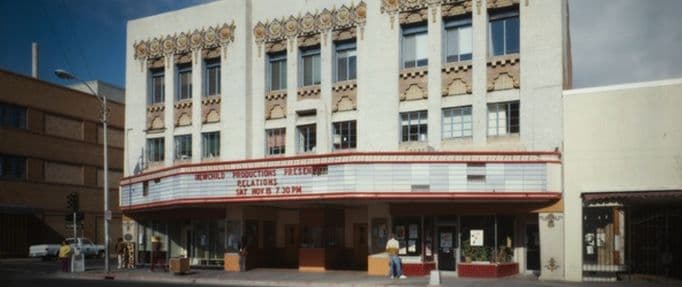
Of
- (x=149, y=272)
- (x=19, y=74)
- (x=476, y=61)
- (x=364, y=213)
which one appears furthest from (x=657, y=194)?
(x=19, y=74)

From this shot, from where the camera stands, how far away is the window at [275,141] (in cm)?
3556

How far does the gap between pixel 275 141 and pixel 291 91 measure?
2609 mm

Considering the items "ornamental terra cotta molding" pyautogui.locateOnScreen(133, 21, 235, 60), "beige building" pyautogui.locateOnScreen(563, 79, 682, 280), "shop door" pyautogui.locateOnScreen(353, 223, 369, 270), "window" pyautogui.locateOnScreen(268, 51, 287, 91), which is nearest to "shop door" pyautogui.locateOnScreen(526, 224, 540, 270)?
"beige building" pyautogui.locateOnScreen(563, 79, 682, 280)

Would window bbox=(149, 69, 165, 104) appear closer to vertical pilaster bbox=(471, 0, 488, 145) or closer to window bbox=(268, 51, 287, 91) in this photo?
window bbox=(268, 51, 287, 91)

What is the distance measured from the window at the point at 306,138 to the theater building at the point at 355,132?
0.07 m

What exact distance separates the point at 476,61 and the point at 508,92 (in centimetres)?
189

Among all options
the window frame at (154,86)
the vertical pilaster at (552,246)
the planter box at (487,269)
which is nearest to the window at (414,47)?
the vertical pilaster at (552,246)

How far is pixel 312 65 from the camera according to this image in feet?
115

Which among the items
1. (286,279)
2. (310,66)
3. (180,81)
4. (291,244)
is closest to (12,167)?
(180,81)

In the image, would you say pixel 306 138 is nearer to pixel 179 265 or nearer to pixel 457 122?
pixel 457 122

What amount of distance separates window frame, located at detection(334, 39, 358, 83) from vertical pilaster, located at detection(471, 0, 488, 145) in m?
5.85

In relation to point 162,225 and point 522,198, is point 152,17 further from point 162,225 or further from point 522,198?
point 522,198

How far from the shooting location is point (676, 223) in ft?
90.3

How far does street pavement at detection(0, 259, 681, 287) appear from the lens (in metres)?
27.1
